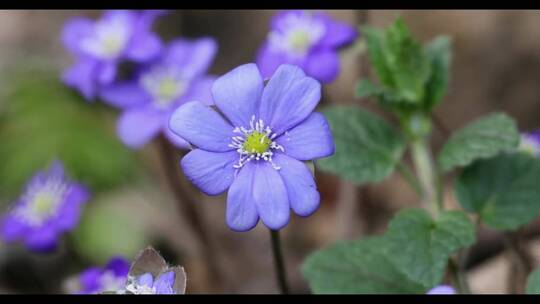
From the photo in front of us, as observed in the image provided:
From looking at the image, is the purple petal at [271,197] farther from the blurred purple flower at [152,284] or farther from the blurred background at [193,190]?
the blurred background at [193,190]

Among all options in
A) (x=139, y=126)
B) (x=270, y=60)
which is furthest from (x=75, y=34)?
(x=270, y=60)

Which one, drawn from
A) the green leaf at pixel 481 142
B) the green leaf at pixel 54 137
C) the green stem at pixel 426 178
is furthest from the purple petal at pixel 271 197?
the green leaf at pixel 54 137

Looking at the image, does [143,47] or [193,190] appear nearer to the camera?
[143,47]

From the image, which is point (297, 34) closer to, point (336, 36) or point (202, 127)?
point (336, 36)

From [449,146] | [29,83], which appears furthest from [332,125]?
[29,83]

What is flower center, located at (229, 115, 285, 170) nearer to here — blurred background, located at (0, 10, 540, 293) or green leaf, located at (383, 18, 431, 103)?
green leaf, located at (383, 18, 431, 103)

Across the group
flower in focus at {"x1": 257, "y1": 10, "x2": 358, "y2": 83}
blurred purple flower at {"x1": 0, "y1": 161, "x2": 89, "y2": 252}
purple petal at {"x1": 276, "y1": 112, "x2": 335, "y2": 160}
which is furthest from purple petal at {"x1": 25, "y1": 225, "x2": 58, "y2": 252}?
purple petal at {"x1": 276, "y1": 112, "x2": 335, "y2": 160}
